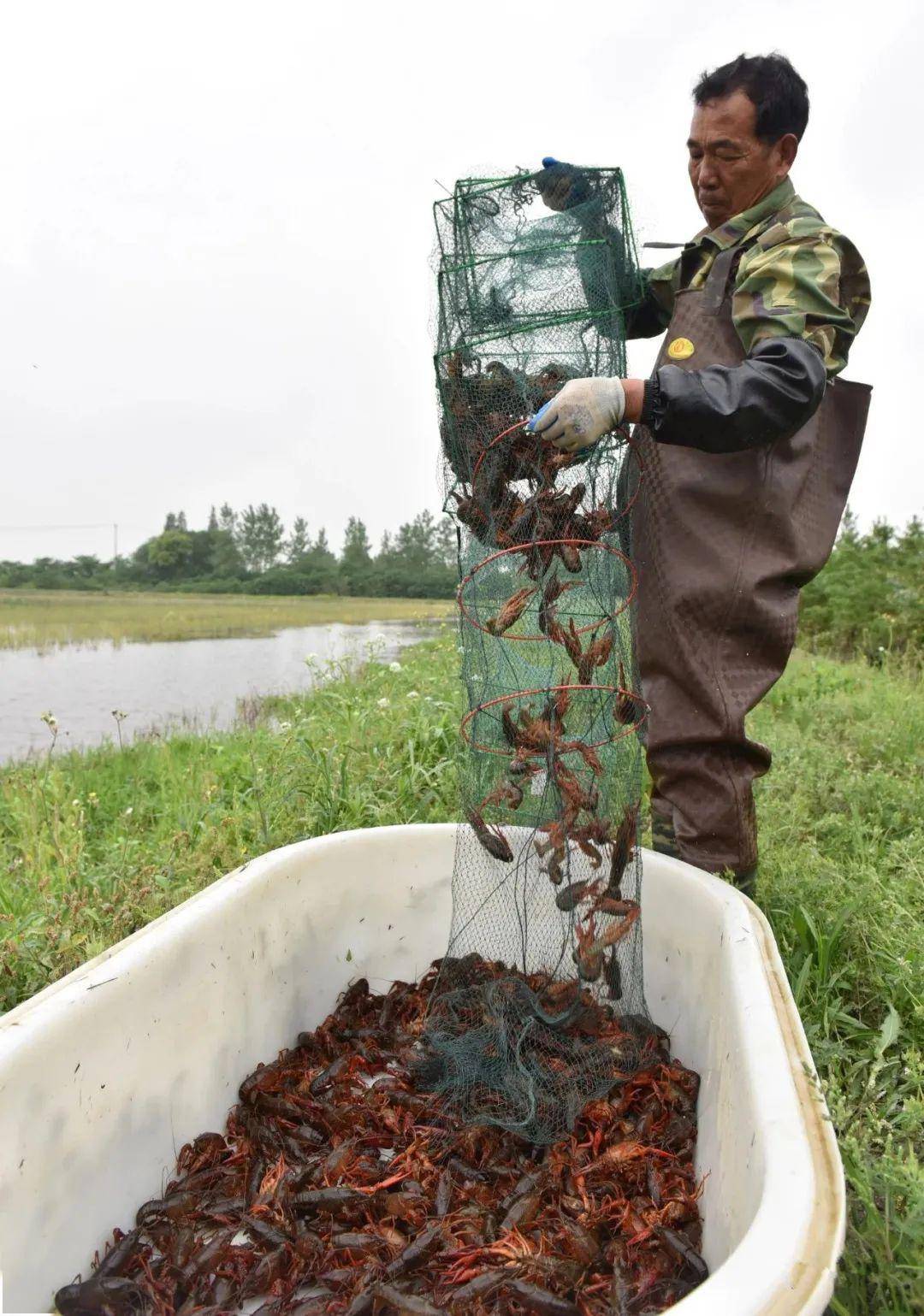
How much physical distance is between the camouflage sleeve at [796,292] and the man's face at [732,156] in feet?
0.84

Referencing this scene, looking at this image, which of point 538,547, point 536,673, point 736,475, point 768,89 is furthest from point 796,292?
point 536,673

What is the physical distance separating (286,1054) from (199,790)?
2.48 m

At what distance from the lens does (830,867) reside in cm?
288

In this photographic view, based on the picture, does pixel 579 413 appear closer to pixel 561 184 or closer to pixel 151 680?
pixel 561 184

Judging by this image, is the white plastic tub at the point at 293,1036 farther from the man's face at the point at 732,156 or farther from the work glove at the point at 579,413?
the man's face at the point at 732,156

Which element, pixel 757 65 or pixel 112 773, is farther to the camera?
pixel 112 773

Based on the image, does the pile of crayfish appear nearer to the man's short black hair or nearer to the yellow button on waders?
the yellow button on waders

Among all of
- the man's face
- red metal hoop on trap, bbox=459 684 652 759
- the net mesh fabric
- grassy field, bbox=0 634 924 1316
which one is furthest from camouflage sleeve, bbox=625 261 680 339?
grassy field, bbox=0 634 924 1316

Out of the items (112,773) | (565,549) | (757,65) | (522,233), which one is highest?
(757,65)

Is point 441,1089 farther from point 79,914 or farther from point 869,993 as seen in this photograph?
point 79,914

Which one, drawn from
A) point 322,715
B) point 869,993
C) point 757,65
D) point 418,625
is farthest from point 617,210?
point 418,625

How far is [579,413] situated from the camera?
6.10ft

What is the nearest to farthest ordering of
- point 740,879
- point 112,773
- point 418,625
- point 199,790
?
1. point 740,879
2. point 199,790
3. point 112,773
4. point 418,625

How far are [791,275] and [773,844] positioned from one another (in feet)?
6.41
